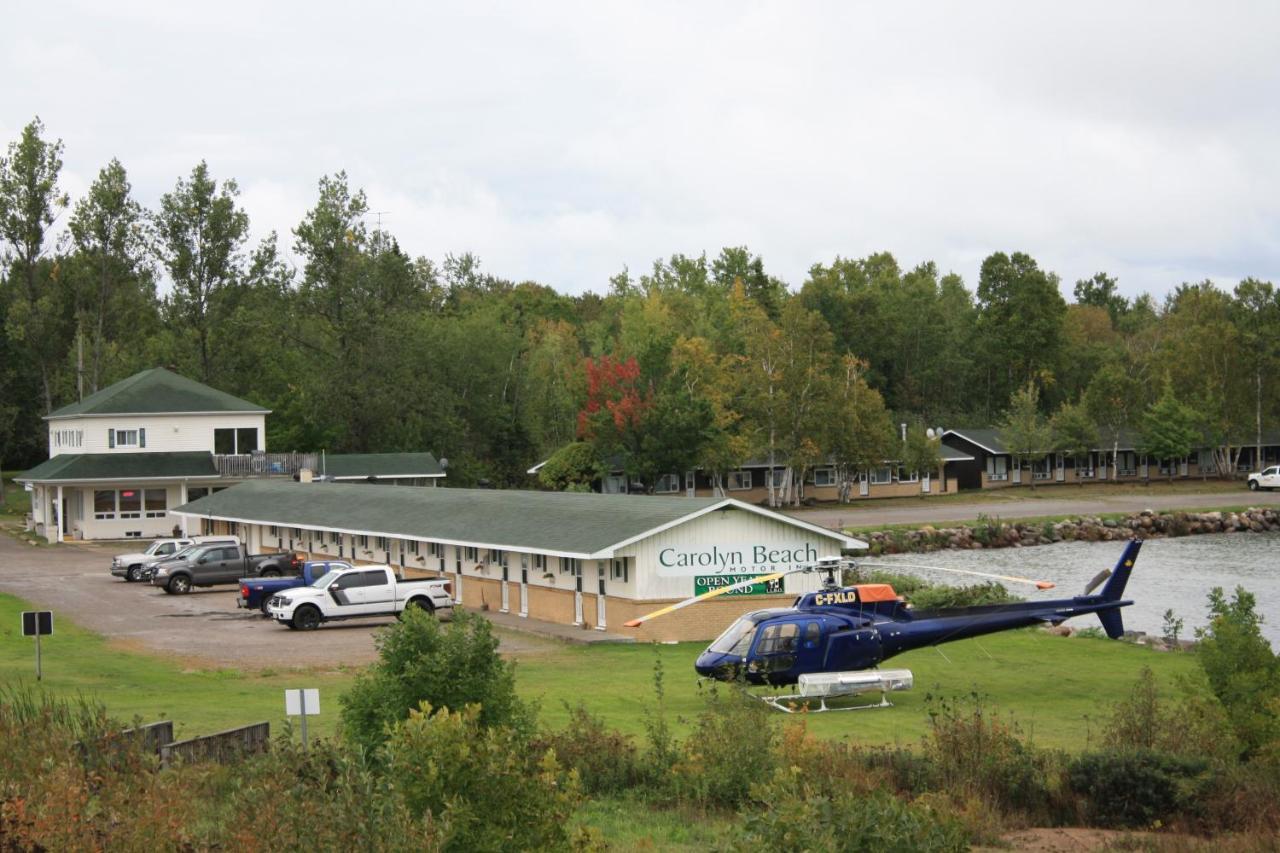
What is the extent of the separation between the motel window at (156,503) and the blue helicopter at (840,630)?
1804 inches

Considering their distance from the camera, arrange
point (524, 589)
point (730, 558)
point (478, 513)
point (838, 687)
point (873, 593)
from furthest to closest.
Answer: point (478, 513)
point (524, 589)
point (730, 558)
point (873, 593)
point (838, 687)

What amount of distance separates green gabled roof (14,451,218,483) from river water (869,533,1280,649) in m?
31.7

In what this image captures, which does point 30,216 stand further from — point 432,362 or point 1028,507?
point 1028,507

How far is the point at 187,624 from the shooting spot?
122 ft

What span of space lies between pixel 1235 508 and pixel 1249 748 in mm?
66285

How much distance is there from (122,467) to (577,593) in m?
35.6

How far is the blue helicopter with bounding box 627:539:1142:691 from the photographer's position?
961 inches

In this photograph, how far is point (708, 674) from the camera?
2441cm

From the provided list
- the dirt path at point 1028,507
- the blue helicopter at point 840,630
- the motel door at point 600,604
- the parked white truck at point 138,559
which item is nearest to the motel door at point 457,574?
the motel door at point 600,604

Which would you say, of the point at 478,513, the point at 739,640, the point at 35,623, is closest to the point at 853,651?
the point at 739,640

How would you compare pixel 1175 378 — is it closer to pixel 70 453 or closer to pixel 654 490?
pixel 654 490

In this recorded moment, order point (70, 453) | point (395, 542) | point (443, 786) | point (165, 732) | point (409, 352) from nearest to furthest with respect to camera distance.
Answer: point (443, 786) → point (165, 732) → point (395, 542) → point (70, 453) → point (409, 352)

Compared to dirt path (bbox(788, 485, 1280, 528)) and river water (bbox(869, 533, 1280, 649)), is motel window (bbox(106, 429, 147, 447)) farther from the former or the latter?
river water (bbox(869, 533, 1280, 649))

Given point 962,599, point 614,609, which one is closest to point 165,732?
point 614,609
